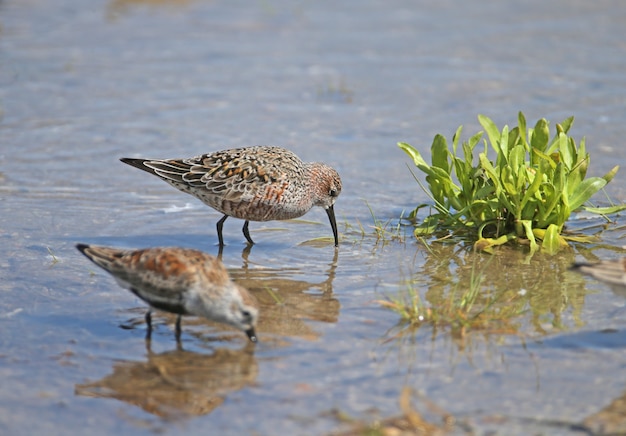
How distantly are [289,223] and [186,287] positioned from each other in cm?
356

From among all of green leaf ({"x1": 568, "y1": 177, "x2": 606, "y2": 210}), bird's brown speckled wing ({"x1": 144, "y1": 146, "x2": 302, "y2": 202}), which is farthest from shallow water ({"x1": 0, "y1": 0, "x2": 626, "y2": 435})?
bird's brown speckled wing ({"x1": 144, "y1": 146, "x2": 302, "y2": 202})

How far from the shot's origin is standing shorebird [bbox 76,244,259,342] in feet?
22.5

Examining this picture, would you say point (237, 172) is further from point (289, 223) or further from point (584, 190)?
point (584, 190)

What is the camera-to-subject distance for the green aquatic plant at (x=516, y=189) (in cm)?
873

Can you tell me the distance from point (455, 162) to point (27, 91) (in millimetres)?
8164

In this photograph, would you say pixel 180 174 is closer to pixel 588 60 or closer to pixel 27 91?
pixel 27 91

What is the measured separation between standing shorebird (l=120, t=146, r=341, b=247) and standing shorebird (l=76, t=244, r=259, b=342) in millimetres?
2278

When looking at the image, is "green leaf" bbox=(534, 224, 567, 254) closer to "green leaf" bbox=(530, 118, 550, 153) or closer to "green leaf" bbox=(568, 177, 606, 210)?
"green leaf" bbox=(568, 177, 606, 210)

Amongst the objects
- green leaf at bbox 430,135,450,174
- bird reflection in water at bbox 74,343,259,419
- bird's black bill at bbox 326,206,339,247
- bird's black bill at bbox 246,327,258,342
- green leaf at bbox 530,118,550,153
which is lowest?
bird reflection in water at bbox 74,343,259,419

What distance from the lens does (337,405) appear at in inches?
237

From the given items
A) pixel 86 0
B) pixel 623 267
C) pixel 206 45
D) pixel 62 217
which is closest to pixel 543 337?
pixel 623 267

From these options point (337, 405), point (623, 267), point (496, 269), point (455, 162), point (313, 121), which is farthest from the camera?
point (313, 121)

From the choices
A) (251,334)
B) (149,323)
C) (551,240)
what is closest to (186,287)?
(149,323)

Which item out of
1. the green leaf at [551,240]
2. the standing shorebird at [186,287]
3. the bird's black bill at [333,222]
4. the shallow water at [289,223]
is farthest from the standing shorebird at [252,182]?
the standing shorebird at [186,287]
